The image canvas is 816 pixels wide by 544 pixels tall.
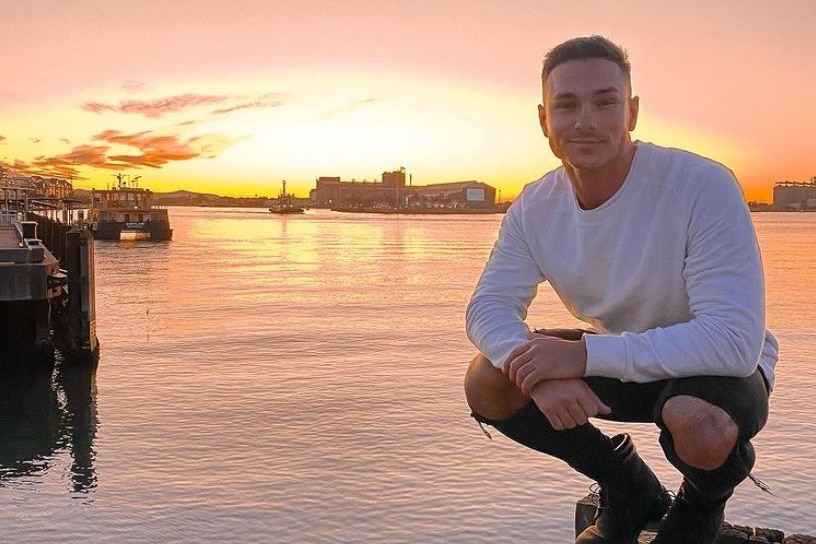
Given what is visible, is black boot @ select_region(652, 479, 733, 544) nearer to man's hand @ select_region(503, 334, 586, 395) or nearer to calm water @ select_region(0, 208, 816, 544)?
man's hand @ select_region(503, 334, 586, 395)

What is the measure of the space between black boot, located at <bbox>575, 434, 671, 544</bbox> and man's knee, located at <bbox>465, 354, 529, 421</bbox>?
0.41 meters

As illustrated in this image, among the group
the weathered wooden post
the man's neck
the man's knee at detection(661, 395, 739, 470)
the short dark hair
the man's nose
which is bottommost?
the weathered wooden post

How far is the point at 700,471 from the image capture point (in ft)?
8.00

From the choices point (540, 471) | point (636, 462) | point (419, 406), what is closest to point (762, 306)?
point (636, 462)

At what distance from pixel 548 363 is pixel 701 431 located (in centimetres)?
44

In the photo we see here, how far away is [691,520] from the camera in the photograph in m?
2.66

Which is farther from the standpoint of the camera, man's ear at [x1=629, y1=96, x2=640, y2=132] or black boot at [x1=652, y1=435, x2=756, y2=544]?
man's ear at [x1=629, y1=96, x2=640, y2=132]

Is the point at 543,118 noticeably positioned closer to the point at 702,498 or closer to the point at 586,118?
the point at 586,118

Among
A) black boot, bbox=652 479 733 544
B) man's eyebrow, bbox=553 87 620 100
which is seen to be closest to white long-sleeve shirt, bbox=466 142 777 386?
man's eyebrow, bbox=553 87 620 100

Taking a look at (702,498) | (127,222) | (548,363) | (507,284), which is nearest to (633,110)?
(507,284)

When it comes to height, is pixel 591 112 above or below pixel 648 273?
above

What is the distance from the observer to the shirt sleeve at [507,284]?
2818 millimetres

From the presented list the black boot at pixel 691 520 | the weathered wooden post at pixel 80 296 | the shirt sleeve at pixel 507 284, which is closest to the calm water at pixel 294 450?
the weathered wooden post at pixel 80 296

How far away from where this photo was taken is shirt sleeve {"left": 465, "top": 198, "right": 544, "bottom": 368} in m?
2.82
